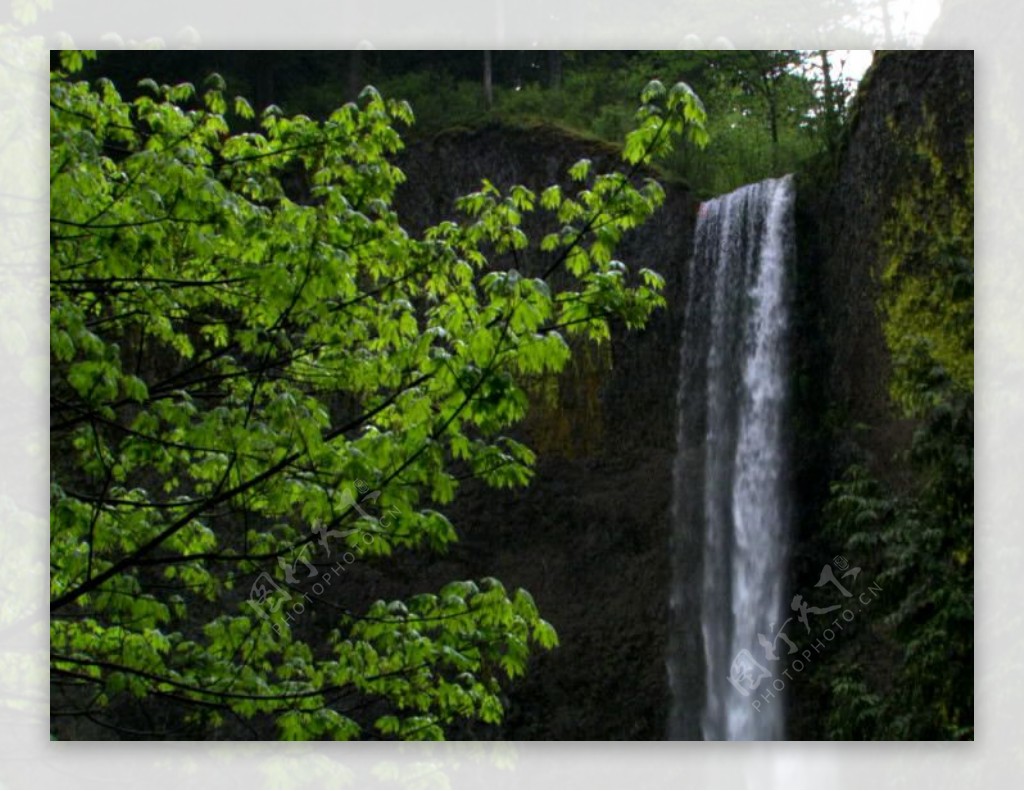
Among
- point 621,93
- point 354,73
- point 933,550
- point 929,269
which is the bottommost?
point 933,550

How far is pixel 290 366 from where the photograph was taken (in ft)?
12.4

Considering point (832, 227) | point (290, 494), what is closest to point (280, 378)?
point (290, 494)

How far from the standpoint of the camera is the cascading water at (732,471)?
28.3 ft

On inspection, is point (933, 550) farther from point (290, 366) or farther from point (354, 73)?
point (354, 73)

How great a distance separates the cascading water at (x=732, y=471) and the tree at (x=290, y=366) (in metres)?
4.84

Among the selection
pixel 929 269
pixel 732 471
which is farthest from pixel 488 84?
pixel 929 269

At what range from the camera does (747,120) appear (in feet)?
35.8

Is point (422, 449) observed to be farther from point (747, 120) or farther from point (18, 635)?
point (747, 120)

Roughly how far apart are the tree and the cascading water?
484 centimetres

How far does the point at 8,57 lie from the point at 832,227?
6.87 metres

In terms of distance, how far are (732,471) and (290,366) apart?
5.90 meters

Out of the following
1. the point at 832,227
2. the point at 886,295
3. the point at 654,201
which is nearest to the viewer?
the point at 654,201

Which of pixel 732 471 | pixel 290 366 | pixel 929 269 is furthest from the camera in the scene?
pixel 732 471

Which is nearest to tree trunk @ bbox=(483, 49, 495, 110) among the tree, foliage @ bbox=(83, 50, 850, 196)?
foliage @ bbox=(83, 50, 850, 196)
